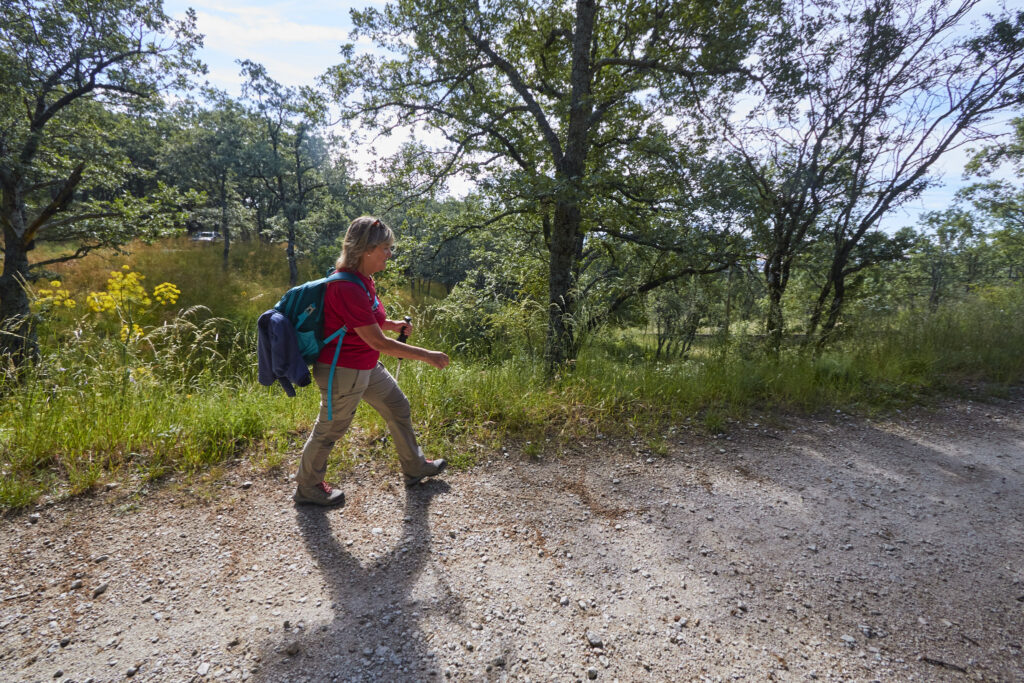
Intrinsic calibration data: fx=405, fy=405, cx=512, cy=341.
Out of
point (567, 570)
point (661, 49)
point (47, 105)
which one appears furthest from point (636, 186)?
point (47, 105)

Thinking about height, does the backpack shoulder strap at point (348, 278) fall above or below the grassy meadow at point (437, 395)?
above

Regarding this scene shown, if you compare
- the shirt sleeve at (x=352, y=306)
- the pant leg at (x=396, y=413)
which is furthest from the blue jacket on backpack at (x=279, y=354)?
the pant leg at (x=396, y=413)

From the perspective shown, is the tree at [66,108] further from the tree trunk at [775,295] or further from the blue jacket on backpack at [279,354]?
the tree trunk at [775,295]

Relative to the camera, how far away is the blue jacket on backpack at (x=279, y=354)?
8.50 feet

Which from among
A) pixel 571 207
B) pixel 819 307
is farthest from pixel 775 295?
pixel 571 207

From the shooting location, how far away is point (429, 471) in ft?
10.8

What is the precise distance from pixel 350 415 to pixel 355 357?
1.44 feet

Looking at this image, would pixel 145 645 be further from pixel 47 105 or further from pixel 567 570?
pixel 47 105

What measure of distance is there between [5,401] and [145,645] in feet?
10.9

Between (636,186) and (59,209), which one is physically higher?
(636,186)

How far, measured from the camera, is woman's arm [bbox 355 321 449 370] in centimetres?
257

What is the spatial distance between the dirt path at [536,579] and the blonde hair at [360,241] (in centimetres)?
178

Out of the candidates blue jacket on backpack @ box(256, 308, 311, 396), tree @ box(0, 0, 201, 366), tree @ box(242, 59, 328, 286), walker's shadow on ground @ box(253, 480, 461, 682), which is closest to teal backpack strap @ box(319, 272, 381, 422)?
A: blue jacket on backpack @ box(256, 308, 311, 396)

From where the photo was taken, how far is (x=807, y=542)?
2697 mm
